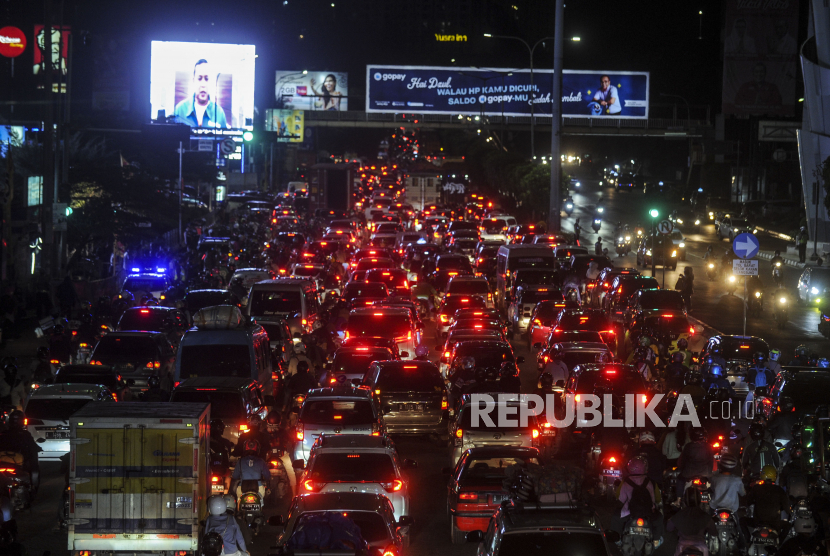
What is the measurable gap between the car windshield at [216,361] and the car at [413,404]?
2364mm

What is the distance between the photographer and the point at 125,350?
21.9 metres

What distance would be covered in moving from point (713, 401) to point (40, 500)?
9.89 metres

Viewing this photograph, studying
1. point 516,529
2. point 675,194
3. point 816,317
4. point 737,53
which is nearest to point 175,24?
point 675,194

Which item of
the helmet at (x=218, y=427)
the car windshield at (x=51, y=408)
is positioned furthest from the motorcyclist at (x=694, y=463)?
the car windshield at (x=51, y=408)

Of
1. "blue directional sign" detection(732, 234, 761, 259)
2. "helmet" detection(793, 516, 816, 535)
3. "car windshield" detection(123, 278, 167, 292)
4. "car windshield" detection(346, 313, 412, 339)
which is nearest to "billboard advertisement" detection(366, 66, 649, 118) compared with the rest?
"car windshield" detection(123, 278, 167, 292)

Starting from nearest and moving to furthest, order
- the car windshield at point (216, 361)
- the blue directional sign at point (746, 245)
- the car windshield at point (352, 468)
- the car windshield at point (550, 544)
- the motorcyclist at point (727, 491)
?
the car windshield at point (550, 544), the motorcyclist at point (727, 491), the car windshield at point (352, 468), the car windshield at point (216, 361), the blue directional sign at point (746, 245)

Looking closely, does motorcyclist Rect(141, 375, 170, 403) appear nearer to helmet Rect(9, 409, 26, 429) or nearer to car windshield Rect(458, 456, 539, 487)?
helmet Rect(9, 409, 26, 429)

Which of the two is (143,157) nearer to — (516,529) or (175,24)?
(175,24)

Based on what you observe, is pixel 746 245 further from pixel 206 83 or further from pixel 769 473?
pixel 206 83

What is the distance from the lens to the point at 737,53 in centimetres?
6562

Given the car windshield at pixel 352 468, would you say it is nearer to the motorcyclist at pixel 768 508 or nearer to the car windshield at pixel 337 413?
the car windshield at pixel 337 413

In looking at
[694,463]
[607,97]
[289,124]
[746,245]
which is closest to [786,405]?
[694,463]

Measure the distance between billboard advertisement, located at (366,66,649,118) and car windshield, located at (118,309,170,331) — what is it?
158 ft

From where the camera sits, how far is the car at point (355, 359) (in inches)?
829
